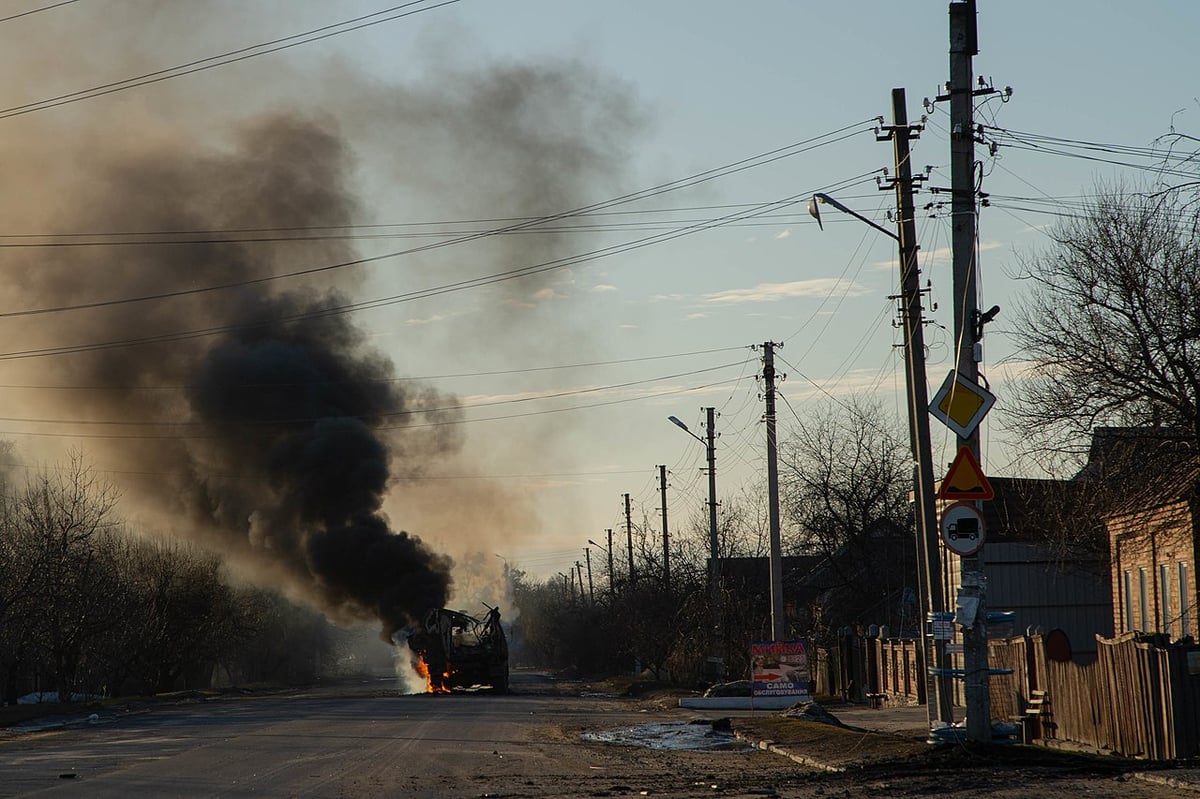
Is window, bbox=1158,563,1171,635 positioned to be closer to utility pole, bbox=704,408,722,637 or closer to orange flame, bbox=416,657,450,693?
utility pole, bbox=704,408,722,637

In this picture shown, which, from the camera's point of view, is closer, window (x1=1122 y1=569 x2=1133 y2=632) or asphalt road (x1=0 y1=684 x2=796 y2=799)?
asphalt road (x1=0 y1=684 x2=796 y2=799)

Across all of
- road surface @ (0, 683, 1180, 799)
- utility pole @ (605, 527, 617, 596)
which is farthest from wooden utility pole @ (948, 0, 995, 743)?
utility pole @ (605, 527, 617, 596)

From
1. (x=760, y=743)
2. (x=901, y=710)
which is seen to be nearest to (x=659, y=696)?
(x=901, y=710)

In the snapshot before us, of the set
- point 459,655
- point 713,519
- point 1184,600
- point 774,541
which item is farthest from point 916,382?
point 459,655

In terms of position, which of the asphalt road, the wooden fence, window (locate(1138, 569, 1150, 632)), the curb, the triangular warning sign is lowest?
the asphalt road

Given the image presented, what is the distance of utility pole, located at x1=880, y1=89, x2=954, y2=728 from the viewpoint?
19.0m

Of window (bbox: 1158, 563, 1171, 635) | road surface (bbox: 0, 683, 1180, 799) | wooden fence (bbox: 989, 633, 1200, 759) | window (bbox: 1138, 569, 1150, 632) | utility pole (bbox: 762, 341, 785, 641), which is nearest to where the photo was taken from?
road surface (bbox: 0, 683, 1180, 799)

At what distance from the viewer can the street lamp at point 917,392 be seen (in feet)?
62.5

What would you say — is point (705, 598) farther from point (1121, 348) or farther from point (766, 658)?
point (1121, 348)

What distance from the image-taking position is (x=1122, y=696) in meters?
14.4

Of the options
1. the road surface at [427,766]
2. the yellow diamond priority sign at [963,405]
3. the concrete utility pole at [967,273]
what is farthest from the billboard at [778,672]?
the yellow diamond priority sign at [963,405]

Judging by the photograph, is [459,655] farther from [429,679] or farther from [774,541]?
[774,541]

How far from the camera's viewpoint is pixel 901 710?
28.4 metres

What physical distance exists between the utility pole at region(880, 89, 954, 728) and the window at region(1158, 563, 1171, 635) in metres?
5.83
